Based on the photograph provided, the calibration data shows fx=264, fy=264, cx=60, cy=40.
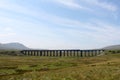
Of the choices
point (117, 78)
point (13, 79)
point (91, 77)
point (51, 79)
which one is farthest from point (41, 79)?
point (117, 78)

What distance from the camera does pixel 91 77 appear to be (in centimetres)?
2873

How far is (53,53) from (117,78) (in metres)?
96.7

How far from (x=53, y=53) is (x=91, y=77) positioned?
95450 mm

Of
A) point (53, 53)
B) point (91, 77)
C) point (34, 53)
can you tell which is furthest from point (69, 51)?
point (91, 77)

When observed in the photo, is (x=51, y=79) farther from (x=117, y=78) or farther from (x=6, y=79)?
(x=117, y=78)

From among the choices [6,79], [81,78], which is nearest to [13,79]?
[6,79]

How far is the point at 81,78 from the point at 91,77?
1.39 metres

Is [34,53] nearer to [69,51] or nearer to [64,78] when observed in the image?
[69,51]

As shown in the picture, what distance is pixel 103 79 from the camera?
2717 centimetres

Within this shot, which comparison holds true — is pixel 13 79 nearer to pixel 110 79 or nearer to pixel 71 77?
pixel 71 77

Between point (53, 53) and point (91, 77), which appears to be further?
point (53, 53)

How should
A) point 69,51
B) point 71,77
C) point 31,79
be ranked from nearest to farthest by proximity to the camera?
point 31,79, point 71,77, point 69,51

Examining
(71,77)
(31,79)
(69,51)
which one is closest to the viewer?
(31,79)

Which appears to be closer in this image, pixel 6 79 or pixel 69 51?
pixel 6 79
